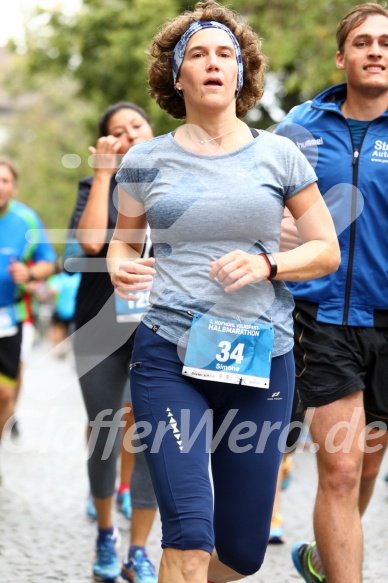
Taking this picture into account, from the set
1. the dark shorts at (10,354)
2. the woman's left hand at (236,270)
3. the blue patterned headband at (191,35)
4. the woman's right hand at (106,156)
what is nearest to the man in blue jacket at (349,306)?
the blue patterned headband at (191,35)

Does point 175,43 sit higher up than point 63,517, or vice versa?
point 175,43

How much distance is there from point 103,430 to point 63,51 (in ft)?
62.7

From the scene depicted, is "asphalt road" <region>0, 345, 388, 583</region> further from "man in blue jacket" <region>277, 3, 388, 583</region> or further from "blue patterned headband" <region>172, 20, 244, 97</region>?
"blue patterned headband" <region>172, 20, 244, 97</region>

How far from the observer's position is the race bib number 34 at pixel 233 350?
12.1ft

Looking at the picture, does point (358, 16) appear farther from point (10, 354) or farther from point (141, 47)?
point (141, 47)

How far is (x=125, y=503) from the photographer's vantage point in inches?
270

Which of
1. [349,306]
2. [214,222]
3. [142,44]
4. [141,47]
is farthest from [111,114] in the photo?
[142,44]

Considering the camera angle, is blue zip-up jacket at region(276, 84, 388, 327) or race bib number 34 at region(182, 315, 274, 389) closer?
race bib number 34 at region(182, 315, 274, 389)

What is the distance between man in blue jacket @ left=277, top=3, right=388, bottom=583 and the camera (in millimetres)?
4355

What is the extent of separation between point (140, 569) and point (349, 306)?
5.53 feet

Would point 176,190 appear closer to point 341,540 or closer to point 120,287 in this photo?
point 120,287

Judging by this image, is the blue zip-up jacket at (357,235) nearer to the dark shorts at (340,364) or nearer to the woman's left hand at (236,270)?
the dark shorts at (340,364)

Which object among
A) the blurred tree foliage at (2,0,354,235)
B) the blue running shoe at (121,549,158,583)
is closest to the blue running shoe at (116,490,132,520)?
the blue running shoe at (121,549,158,583)

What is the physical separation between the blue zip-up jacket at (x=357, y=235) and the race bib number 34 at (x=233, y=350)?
898 mm
